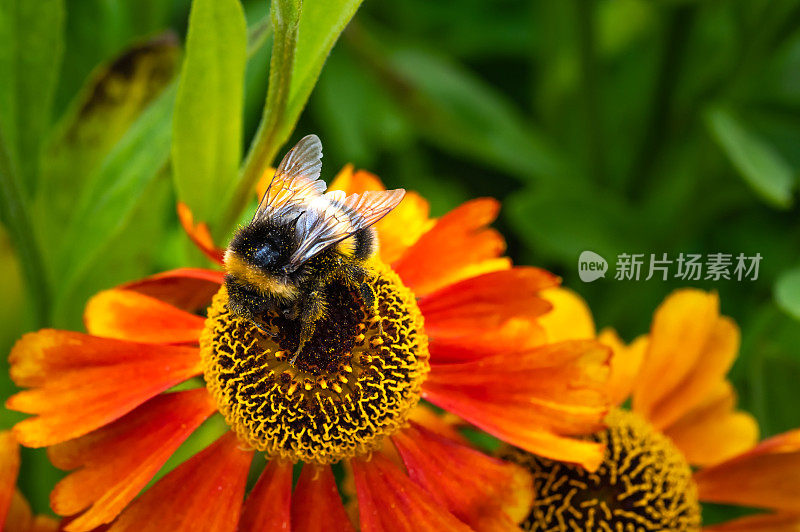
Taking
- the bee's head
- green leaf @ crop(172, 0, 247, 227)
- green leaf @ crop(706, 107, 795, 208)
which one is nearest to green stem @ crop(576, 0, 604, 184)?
green leaf @ crop(706, 107, 795, 208)

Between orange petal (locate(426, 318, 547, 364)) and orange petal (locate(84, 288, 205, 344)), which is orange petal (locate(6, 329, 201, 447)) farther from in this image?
orange petal (locate(426, 318, 547, 364))

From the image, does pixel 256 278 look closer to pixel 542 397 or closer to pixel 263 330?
pixel 263 330

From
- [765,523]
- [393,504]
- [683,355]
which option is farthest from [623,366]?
[393,504]

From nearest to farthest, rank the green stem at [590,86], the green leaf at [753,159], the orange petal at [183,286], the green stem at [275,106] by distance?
1. the green stem at [275,106]
2. the orange petal at [183,286]
3. the green leaf at [753,159]
4. the green stem at [590,86]

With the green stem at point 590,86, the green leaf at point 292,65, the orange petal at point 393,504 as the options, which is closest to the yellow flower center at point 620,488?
the orange petal at point 393,504

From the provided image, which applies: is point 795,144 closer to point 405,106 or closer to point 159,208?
point 405,106

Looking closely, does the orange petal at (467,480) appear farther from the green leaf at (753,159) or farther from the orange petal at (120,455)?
the green leaf at (753,159)

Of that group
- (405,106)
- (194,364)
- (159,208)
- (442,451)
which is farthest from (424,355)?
(405,106)
